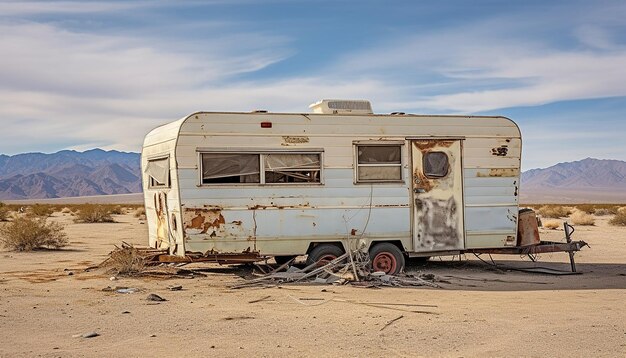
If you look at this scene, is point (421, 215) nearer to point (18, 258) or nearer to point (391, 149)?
point (391, 149)

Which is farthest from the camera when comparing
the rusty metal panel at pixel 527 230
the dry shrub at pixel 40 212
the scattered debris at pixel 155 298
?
the dry shrub at pixel 40 212

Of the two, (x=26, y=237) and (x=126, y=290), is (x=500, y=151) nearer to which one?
(x=126, y=290)

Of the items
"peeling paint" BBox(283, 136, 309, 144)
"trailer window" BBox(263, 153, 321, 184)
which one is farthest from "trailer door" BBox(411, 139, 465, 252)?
"peeling paint" BBox(283, 136, 309, 144)

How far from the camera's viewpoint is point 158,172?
13.2 metres

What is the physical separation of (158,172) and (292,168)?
2541 mm

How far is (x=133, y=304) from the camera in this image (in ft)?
32.3

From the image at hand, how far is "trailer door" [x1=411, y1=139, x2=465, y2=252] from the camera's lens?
12.9 meters

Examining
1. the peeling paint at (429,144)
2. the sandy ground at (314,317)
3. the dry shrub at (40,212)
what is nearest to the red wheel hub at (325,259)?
the sandy ground at (314,317)

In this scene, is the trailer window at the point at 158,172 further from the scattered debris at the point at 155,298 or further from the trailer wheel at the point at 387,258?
the trailer wheel at the point at 387,258

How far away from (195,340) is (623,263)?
11355 millimetres

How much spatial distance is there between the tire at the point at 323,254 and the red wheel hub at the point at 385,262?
70 cm

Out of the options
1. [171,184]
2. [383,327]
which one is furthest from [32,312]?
[383,327]

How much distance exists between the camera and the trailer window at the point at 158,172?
1264 cm

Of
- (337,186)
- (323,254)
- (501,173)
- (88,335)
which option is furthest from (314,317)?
(501,173)
